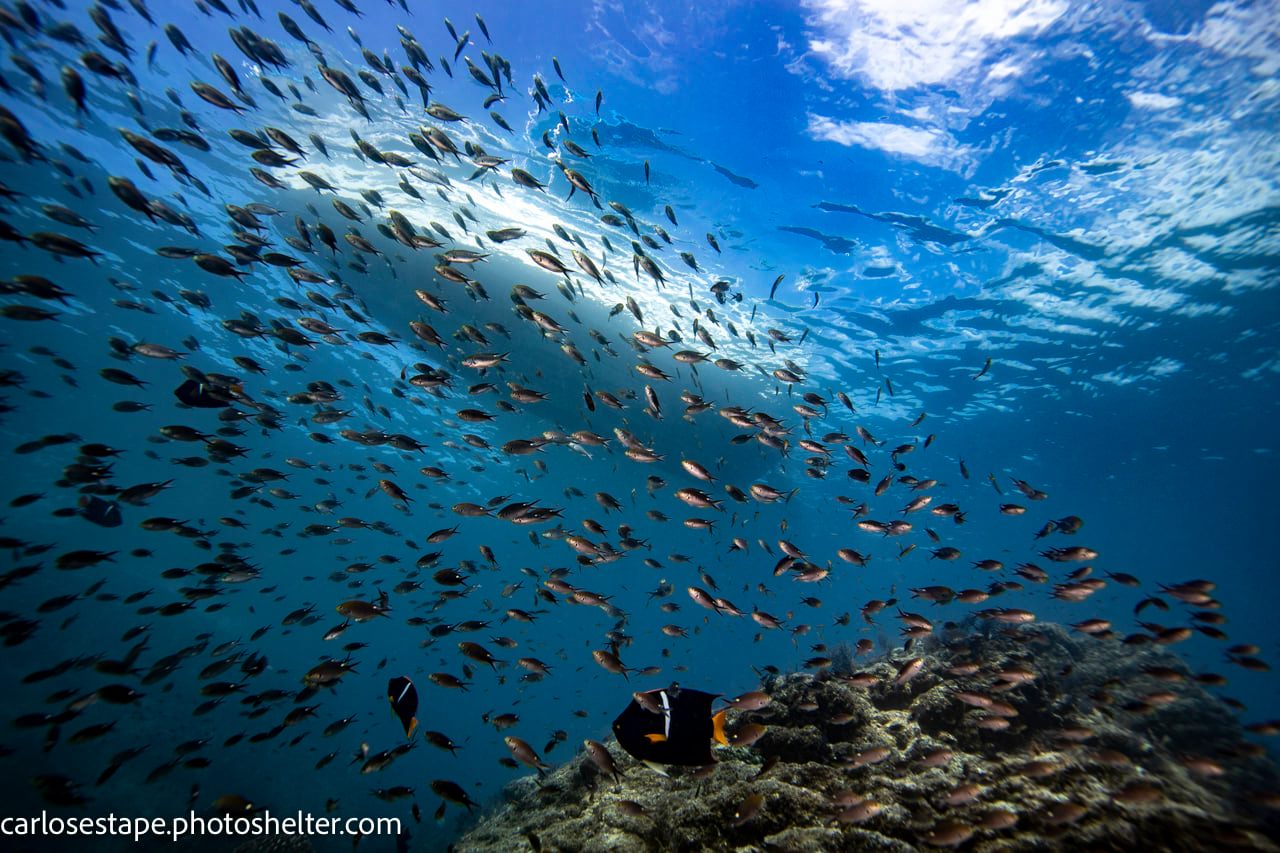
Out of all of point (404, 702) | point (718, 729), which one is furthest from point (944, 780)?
point (404, 702)

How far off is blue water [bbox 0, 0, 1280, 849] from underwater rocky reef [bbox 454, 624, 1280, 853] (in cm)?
245

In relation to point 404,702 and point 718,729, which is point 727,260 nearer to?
point 718,729

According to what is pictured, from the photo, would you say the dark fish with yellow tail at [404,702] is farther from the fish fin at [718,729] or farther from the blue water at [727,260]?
the blue water at [727,260]

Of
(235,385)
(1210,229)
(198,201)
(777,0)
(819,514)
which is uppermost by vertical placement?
(777,0)

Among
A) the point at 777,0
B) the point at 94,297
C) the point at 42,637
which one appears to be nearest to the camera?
the point at 777,0

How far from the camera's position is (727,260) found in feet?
61.7

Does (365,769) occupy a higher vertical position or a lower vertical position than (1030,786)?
lower

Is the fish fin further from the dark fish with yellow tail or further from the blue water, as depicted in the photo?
the blue water

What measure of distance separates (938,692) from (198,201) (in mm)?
27654

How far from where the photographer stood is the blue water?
39.2ft

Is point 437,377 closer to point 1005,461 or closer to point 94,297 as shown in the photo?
point 94,297

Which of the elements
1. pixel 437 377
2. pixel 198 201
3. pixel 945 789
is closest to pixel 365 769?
pixel 437 377

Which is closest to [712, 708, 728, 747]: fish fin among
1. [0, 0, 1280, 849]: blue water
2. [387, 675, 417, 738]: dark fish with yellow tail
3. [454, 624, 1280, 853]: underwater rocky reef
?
[454, 624, 1280, 853]: underwater rocky reef

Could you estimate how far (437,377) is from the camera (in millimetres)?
7594
